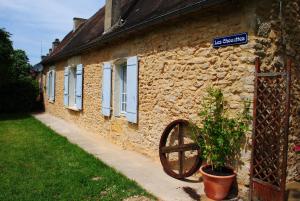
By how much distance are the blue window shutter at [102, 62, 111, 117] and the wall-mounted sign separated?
13.7 feet

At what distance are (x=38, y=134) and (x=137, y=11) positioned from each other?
4.67 m

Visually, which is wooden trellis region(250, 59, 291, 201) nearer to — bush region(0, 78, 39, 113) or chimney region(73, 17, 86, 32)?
chimney region(73, 17, 86, 32)

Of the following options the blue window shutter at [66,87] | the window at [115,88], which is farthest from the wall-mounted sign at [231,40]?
the blue window shutter at [66,87]

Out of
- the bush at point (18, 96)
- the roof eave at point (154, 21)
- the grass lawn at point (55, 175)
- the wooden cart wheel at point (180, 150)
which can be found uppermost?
the roof eave at point (154, 21)

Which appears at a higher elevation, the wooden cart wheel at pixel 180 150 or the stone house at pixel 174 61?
the stone house at pixel 174 61

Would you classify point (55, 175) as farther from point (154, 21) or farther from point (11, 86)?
point (11, 86)

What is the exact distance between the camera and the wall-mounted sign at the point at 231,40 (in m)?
4.90

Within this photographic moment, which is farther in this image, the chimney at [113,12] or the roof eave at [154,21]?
the chimney at [113,12]

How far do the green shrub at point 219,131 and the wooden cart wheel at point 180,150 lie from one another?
33cm

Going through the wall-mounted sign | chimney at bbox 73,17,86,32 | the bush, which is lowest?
the bush

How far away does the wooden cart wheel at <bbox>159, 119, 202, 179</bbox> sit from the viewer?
566 centimetres

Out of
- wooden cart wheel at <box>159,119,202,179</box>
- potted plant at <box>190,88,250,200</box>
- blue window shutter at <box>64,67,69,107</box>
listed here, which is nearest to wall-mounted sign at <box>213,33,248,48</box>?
potted plant at <box>190,88,250,200</box>

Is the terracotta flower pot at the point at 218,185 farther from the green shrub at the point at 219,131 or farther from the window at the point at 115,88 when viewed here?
the window at the point at 115,88

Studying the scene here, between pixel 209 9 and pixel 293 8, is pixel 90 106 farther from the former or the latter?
pixel 293 8
